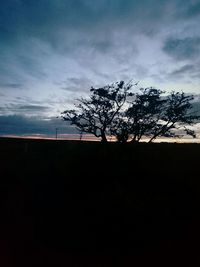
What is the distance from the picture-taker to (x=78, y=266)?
6.54 meters

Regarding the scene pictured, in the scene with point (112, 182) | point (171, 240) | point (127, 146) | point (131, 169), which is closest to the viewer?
point (171, 240)

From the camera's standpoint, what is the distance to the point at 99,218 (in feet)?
28.0

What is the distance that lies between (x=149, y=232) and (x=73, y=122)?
17650 mm

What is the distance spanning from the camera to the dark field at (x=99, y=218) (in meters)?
6.99

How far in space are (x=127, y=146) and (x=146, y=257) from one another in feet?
31.6

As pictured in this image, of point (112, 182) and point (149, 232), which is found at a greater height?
point (112, 182)

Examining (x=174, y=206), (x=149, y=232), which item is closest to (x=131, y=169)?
(x=174, y=206)

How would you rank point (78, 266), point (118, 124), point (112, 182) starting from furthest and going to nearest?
point (118, 124) → point (112, 182) → point (78, 266)

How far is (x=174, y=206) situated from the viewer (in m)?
9.93

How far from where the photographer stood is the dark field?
6.99m

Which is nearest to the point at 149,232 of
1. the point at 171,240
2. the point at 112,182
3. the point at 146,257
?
the point at 171,240

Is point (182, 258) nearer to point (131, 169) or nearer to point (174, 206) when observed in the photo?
point (174, 206)

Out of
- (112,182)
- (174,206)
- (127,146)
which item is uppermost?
(127,146)

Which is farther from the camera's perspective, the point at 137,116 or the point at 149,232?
the point at 137,116
